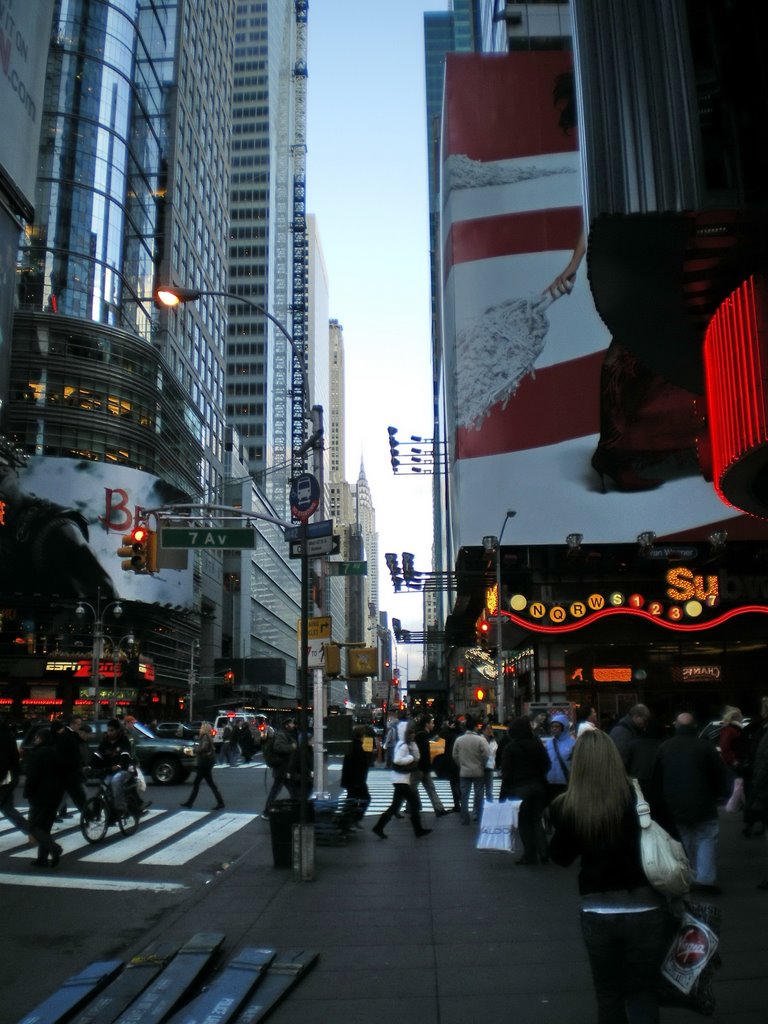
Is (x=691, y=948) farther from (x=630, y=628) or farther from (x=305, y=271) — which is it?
(x=305, y=271)

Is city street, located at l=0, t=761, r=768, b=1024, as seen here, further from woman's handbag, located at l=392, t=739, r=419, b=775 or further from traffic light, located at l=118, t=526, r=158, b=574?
traffic light, located at l=118, t=526, r=158, b=574

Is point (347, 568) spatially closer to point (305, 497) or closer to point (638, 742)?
point (305, 497)

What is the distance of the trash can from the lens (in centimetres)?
1255

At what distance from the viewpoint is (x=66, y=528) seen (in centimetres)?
6556

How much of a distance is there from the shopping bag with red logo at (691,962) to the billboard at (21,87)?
42560 mm

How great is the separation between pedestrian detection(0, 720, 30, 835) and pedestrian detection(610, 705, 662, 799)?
7.64 m

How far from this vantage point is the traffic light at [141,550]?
19047mm

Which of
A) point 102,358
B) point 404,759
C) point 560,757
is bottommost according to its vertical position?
point 404,759

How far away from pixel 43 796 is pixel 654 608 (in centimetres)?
3304

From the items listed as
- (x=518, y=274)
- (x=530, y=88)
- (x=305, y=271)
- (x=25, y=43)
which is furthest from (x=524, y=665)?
(x=305, y=271)

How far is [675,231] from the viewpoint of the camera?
1291 centimetres

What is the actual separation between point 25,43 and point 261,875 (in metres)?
40.7

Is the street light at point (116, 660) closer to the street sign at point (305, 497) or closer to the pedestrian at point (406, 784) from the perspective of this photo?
the pedestrian at point (406, 784)

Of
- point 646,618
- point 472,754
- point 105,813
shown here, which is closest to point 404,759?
point 472,754
